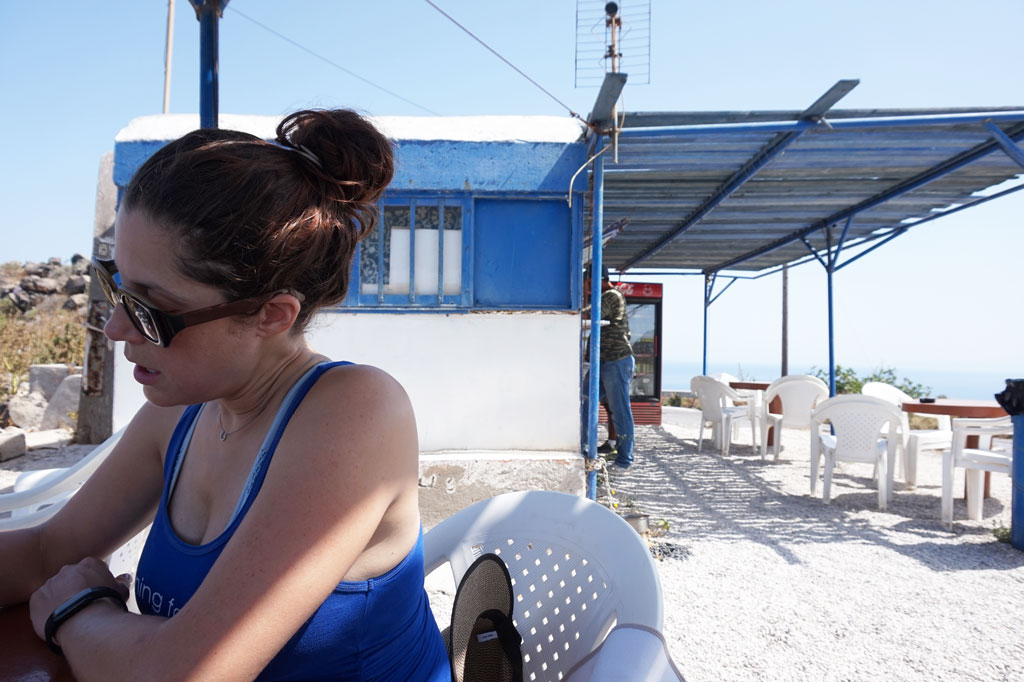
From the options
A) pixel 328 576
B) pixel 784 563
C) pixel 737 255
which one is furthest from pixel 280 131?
pixel 737 255

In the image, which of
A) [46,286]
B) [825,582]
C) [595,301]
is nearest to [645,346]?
[595,301]

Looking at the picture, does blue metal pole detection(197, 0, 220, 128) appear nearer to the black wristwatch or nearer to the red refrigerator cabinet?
the black wristwatch

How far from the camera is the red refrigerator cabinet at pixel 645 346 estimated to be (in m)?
11.1

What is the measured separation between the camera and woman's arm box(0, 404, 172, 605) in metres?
1.24

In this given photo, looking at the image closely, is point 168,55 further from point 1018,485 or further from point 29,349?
point 1018,485

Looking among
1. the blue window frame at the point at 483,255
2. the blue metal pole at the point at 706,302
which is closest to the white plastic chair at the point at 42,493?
the blue window frame at the point at 483,255

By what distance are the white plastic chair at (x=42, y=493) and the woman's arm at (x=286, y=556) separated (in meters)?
1.22

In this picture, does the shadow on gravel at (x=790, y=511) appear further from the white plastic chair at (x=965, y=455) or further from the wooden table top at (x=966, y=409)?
the wooden table top at (x=966, y=409)

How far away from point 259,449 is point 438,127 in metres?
4.22

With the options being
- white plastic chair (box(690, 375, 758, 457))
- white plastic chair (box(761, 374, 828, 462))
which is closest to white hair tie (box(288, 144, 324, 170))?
white plastic chair (box(761, 374, 828, 462))

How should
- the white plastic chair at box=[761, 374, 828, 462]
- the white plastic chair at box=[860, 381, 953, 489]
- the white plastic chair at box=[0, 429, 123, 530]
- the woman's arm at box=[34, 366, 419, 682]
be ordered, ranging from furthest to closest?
the white plastic chair at box=[761, 374, 828, 462]
the white plastic chair at box=[860, 381, 953, 489]
the white plastic chair at box=[0, 429, 123, 530]
the woman's arm at box=[34, 366, 419, 682]

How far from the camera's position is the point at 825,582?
151 inches

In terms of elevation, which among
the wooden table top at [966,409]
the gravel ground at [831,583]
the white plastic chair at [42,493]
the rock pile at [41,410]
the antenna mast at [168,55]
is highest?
the antenna mast at [168,55]

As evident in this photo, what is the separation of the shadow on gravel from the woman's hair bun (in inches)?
150
